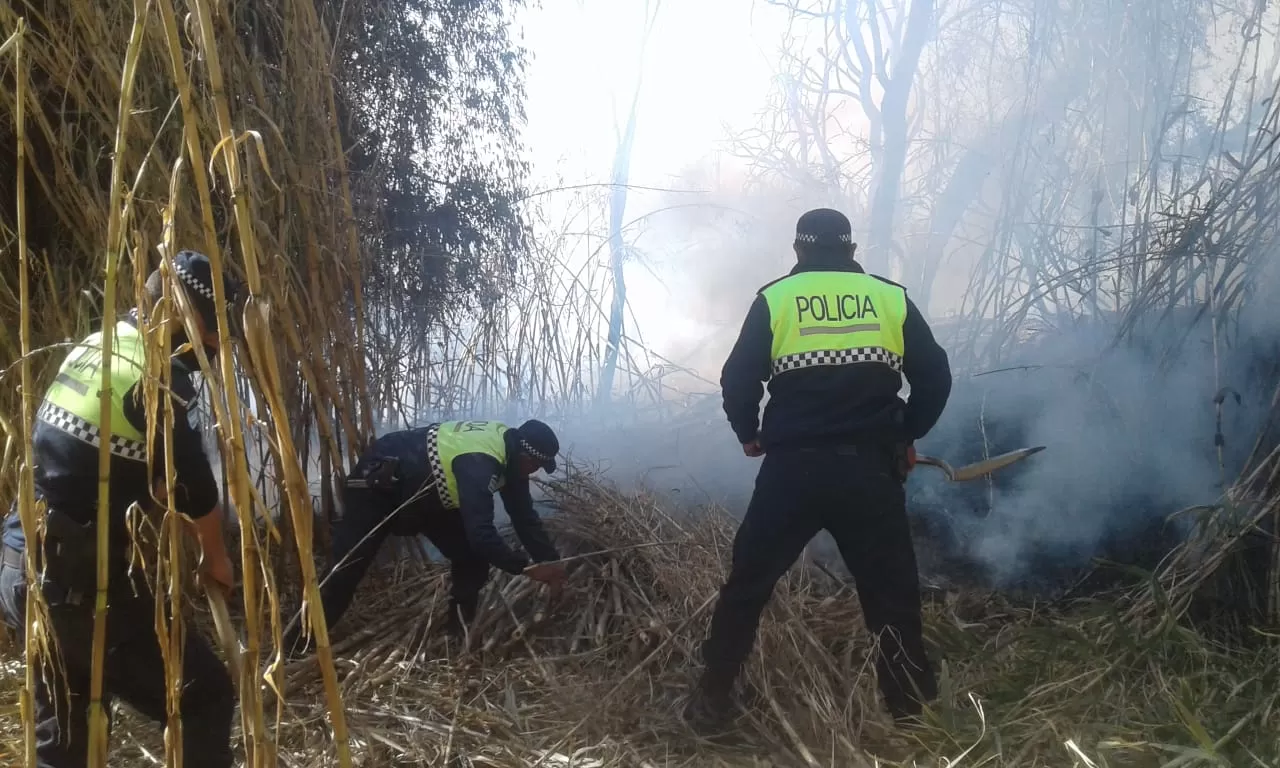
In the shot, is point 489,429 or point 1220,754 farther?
point 489,429

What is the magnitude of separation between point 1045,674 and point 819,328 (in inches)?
64.3

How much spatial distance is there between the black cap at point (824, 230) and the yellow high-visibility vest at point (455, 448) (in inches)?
61.8

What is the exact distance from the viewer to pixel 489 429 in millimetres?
3818

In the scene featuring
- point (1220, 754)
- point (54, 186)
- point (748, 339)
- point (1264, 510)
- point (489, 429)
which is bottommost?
point (1220, 754)

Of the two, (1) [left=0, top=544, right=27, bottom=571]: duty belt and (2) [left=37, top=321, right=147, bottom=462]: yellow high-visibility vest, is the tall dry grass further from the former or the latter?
(1) [left=0, top=544, right=27, bottom=571]: duty belt

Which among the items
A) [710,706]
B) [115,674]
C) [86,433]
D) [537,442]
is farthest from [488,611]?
[86,433]

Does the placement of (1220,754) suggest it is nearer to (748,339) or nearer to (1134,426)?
(748,339)

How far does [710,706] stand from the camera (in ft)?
10.2

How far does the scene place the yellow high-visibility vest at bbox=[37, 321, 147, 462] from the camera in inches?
82.0

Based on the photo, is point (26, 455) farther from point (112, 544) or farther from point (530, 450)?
point (530, 450)

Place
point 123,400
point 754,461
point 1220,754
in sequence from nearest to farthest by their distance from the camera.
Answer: point 123,400 → point 1220,754 → point 754,461

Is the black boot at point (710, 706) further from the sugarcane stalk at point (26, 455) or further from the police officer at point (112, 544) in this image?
the sugarcane stalk at point (26, 455)

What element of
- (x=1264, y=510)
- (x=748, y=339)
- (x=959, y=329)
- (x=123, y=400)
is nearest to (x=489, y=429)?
(x=748, y=339)

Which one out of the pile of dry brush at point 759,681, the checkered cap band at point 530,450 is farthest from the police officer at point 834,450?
the checkered cap band at point 530,450
